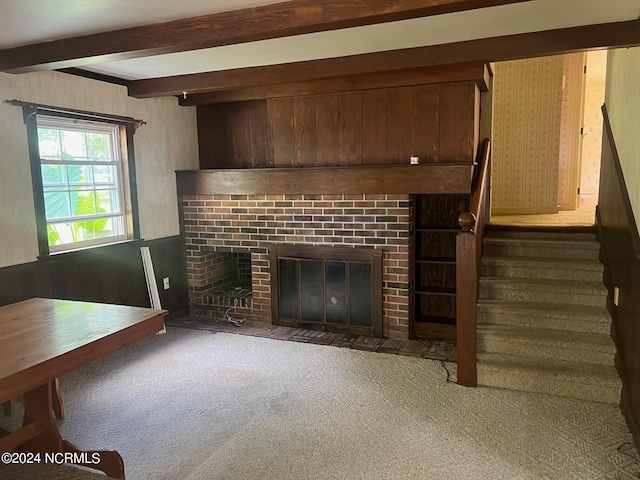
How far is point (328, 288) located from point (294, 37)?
2.40 m

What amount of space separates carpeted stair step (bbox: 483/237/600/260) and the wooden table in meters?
2.96

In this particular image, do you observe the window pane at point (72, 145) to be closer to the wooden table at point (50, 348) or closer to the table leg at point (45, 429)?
the wooden table at point (50, 348)

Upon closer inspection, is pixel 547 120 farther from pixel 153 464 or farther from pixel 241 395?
pixel 153 464

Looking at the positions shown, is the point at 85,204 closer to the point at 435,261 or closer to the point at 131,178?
the point at 131,178

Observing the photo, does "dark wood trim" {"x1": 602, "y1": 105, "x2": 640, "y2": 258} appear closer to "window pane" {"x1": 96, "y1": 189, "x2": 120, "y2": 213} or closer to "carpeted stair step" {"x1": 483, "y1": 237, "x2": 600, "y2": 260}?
"carpeted stair step" {"x1": 483, "y1": 237, "x2": 600, "y2": 260}

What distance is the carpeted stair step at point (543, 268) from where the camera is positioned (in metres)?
3.85

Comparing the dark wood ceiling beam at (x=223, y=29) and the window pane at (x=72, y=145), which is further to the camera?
the window pane at (x=72, y=145)

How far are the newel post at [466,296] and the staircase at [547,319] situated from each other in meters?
0.09

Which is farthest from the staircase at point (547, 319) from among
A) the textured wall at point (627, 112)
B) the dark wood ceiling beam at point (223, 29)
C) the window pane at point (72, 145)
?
the window pane at point (72, 145)

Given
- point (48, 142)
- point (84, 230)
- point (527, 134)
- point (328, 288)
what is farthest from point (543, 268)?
point (48, 142)

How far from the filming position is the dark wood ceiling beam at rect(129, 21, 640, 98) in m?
3.12

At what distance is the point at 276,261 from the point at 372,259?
1031 mm

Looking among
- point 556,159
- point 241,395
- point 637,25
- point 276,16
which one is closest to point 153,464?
point 241,395
